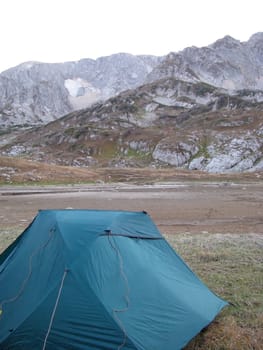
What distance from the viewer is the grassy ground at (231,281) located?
647 cm

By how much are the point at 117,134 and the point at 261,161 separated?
63.3m

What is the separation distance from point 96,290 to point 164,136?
126 meters

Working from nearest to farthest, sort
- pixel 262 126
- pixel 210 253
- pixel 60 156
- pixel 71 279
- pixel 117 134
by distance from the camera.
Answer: pixel 71 279 < pixel 210 253 < pixel 262 126 < pixel 60 156 < pixel 117 134

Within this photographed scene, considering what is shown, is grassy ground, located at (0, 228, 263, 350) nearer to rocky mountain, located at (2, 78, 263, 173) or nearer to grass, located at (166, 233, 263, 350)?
grass, located at (166, 233, 263, 350)

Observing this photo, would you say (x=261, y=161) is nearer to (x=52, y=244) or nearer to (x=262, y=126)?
(x=262, y=126)

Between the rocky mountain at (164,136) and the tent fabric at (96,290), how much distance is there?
9092cm

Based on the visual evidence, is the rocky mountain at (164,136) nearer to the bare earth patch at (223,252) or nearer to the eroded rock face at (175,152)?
the eroded rock face at (175,152)

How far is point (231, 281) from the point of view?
9.52m

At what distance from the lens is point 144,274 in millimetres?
6848

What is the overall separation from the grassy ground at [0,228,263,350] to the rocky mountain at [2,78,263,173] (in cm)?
8416

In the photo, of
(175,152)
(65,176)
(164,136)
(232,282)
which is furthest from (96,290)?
(164,136)

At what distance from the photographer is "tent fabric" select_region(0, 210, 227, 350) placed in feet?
18.8

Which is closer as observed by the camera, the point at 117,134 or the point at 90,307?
the point at 90,307

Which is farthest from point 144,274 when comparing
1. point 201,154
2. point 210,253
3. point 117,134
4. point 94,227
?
point 117,134
